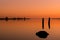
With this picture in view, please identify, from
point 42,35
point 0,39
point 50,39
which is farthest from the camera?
point 42,35

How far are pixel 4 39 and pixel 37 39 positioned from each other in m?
7.50

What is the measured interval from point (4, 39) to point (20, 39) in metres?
3.63

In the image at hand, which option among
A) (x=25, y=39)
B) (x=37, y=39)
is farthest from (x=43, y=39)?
(x=25, y=39)

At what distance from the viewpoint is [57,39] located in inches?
1766

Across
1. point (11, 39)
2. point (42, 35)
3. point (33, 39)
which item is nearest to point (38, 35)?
point (42, 35)

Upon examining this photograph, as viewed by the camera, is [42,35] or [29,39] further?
[42,35]

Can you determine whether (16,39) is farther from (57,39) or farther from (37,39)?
(57,39)

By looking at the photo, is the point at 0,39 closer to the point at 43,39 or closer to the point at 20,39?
the point at 20,39

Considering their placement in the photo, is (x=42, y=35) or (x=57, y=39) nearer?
(x=57, y=39)

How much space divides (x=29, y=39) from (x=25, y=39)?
3.09 ft

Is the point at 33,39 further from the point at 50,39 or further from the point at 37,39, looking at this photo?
the point at 50,39

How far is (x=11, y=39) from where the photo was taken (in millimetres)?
43594

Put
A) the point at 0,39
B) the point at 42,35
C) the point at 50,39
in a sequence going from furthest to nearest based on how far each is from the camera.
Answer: the point at 42,35
the point at 50,39
the point at 0,39

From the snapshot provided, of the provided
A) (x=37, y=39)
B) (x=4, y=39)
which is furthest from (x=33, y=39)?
(x=4, y=39)
